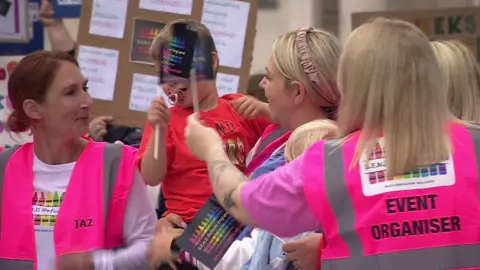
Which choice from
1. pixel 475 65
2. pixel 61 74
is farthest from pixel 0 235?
pixel 475 65

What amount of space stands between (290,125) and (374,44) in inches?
30.8

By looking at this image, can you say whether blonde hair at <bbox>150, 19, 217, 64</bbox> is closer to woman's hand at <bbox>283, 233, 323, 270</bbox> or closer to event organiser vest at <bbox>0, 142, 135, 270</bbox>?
event organiser vest at <bbox>0, 142, 135, 270</bbox>

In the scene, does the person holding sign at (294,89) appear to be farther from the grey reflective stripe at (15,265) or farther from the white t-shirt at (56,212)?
the grey reflective stripe at (15,265)

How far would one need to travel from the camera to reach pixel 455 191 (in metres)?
2.30

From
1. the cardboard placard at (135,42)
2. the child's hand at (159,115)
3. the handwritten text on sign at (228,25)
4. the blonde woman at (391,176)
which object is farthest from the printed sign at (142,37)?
the blonde woman at (391,176)

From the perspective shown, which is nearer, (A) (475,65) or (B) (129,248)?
(B) (129,248)

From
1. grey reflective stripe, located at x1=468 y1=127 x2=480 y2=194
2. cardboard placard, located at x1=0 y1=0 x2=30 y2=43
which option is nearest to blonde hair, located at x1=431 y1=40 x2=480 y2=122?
grey reflective stripe, located at x1=468 y1=127 x2=480 y2=194

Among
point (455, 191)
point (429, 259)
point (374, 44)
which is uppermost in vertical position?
point (374, 44)

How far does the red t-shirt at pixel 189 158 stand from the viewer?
11.2 feet

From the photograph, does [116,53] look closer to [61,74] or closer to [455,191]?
[61,74]

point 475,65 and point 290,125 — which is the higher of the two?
point 475,65

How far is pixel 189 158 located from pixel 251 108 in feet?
1.01

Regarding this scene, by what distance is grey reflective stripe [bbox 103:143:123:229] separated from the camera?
2.98 metres

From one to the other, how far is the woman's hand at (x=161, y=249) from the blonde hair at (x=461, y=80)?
1.01 m
